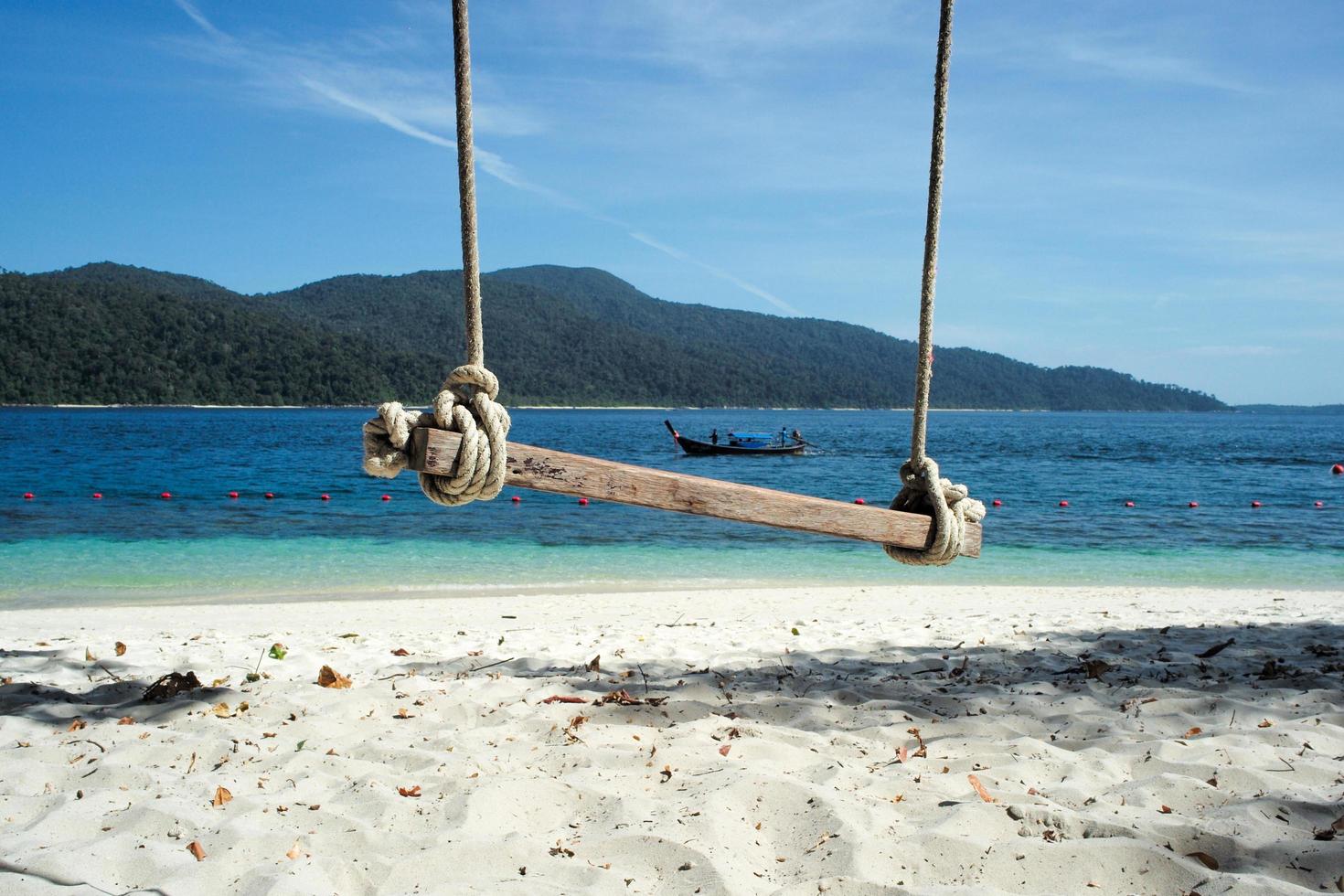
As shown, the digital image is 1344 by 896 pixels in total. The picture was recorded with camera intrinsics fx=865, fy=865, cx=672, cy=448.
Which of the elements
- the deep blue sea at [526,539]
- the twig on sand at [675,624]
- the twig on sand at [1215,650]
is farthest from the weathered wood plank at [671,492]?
the deep blue sea at [526,539]

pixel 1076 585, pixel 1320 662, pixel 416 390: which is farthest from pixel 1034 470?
pixel 416 390

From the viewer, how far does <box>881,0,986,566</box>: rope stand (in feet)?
9.60

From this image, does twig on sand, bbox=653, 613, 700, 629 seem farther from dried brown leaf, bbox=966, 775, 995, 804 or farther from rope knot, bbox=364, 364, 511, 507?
rope knot, bbox=364, 364, 511, 507

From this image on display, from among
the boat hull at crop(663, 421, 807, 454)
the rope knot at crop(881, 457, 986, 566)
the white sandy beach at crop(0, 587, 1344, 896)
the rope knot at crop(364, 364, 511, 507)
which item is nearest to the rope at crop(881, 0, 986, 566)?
the rope knot at crop(881, 457, 986, 566)

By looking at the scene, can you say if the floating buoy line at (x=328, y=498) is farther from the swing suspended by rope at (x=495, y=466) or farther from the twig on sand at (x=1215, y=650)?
the swing suspended by rope at (x=495, y=466)

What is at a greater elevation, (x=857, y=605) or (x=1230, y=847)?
(x=1230, y=847)

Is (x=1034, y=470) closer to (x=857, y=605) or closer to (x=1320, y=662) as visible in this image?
(x=857, y=605)

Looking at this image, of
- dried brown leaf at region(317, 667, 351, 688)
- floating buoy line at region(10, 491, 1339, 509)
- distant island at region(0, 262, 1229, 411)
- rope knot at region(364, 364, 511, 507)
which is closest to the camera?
rope knot at region(364, 364, 511, 507)

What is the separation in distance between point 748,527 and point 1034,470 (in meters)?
21.8

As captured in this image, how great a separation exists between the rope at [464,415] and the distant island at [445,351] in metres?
81.5

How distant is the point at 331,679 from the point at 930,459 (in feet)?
8.65

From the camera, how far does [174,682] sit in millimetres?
3480

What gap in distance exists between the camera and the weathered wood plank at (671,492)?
219cm

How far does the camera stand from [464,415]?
2199 mm
